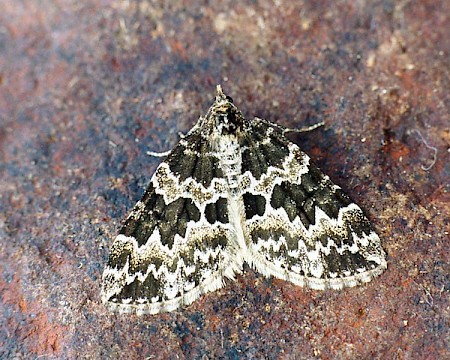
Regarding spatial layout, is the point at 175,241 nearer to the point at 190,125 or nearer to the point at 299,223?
the point at 299,223

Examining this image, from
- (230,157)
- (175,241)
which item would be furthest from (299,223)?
(175,241)

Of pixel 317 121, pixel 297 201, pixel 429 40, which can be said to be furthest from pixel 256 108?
pixel 429 40

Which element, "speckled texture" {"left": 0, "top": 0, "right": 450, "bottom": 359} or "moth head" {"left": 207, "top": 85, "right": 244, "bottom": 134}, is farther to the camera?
"moth head" {"left": 207, "top": 85, "right": 244, "bottom": 134}

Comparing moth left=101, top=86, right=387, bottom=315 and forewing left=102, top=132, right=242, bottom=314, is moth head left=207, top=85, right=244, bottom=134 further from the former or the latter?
forewing left=102, top=132, right=242, bottom=314

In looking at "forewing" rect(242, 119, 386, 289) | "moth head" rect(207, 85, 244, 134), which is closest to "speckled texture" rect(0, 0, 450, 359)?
"forewing" rect(242, 119, 386, 289)

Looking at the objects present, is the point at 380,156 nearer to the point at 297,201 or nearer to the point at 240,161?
the point at 297,201

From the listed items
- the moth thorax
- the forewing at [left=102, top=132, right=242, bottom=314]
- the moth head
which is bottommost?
the forewing at [left=102, top=132, right=242, bottom=314]
